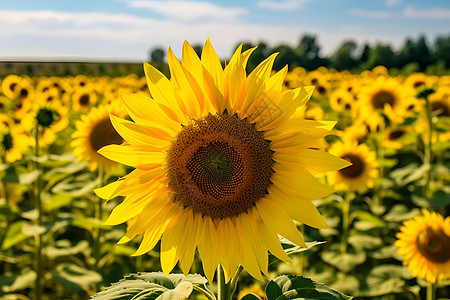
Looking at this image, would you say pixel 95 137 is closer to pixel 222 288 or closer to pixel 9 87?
pixel 222 288

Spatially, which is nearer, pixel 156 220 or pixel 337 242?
pixel 156 220

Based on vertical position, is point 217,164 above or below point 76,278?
above

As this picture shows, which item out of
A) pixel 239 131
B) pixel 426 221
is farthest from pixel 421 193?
pixel 239 131

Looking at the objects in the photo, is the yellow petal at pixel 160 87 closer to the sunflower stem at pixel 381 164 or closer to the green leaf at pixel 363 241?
the green leaf at pixel 363 241

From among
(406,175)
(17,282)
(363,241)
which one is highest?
(406,175)

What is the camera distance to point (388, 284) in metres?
3.67

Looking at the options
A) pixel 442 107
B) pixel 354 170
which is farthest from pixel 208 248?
pixel 442 107

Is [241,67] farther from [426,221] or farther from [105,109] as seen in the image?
[105,109]

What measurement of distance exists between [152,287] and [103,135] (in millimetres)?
2800

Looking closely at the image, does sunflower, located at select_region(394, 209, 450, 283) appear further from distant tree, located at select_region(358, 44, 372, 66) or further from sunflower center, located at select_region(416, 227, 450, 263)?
distant tree, located at select_region(358, 44, 372, 66)

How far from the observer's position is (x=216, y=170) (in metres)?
1.53

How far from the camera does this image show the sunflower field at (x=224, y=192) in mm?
1428

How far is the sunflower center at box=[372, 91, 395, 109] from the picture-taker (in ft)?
18.4

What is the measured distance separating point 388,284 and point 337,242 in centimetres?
169
